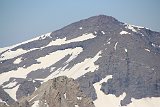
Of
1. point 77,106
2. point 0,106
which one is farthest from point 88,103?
point 0,106

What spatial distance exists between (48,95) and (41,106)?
10.0 feet

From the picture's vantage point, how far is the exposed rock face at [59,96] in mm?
125812

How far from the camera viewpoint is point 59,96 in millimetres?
126875

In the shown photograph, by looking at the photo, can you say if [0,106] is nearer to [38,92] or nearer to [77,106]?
[38,92]

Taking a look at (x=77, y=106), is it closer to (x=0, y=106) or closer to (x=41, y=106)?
(x=41, y=106)

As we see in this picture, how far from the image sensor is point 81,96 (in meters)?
132

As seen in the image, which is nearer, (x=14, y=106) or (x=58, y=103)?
(x=58, y=103)

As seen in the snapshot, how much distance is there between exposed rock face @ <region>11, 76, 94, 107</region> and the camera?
126 m

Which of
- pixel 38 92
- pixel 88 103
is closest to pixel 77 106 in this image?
pixel 88 103

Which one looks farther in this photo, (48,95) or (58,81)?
(58,81)

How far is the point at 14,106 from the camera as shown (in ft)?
440

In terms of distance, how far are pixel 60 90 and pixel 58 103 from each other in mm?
6991

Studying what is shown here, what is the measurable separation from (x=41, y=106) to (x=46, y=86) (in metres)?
7.27

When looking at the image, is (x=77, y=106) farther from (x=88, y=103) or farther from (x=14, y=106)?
(x=14, y=106)
